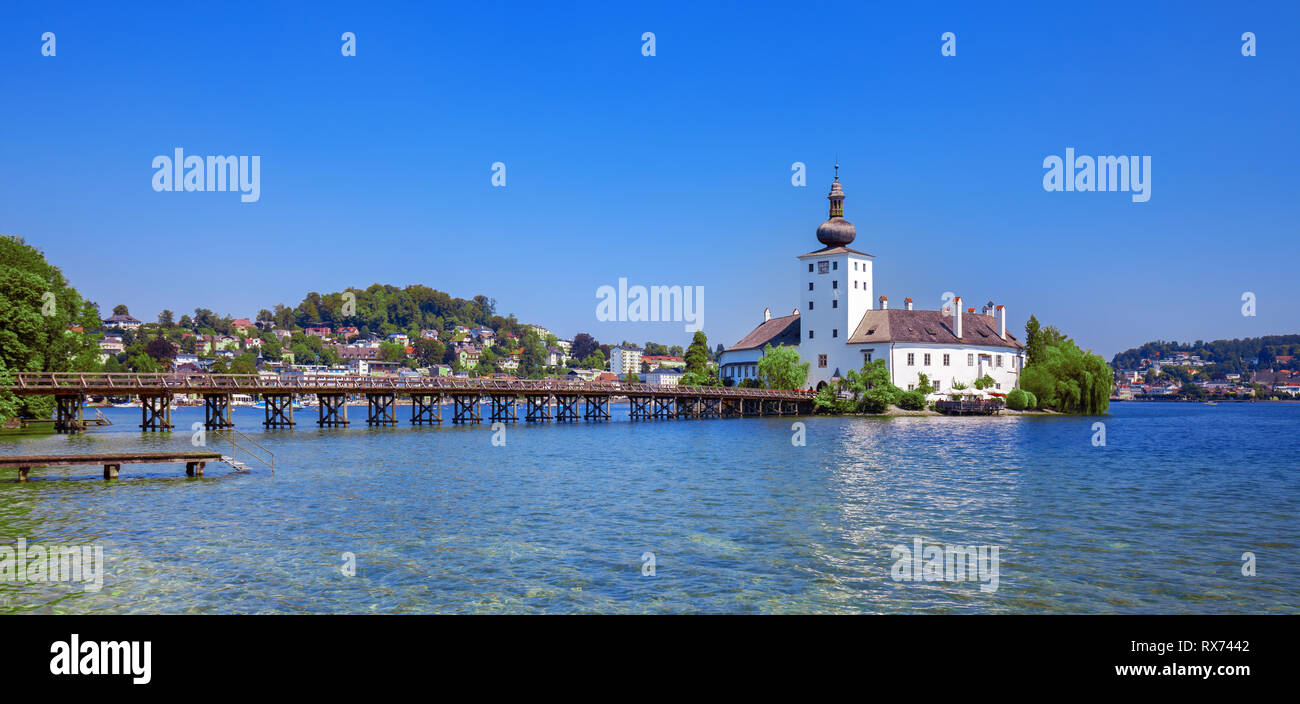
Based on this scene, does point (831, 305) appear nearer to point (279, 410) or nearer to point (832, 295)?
point (832, 295)

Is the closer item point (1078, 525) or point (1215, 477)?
point (1078, 525)

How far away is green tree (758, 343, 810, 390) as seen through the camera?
98.4 m

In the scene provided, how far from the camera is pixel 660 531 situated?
21625 mm

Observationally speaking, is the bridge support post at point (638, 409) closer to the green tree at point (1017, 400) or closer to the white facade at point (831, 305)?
the white facade at point (831, 305)

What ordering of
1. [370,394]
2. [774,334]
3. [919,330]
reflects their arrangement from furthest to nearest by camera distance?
[774,334], [919,330], [370,394]

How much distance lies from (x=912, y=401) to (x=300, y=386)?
62.8 metres

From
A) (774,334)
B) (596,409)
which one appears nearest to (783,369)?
(774,334)

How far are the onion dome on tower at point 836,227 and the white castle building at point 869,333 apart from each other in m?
0.12

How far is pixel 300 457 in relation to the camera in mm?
41625

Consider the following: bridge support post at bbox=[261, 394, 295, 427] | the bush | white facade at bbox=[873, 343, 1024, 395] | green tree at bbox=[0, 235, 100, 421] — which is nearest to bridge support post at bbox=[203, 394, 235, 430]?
bridge support post at bbox=[261, 394, 295, 427]
